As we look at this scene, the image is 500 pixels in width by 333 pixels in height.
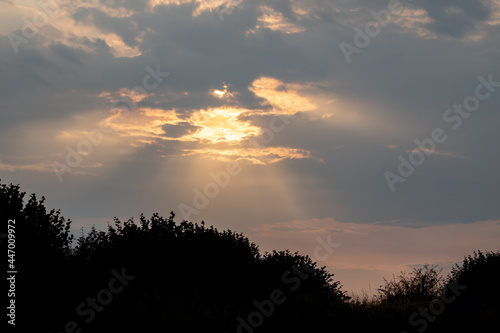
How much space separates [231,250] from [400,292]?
14.1 meters

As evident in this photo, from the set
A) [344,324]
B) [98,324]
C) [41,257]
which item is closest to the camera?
[344,324]

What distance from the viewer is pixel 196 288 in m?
34.4

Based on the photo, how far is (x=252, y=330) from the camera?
2388 cm

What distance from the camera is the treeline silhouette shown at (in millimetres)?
24312

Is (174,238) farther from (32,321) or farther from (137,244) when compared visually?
(32,321)

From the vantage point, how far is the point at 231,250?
4103cm

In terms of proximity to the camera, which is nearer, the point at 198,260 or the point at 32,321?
the point at 32,321

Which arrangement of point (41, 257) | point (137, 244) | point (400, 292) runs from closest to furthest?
point (41, 257) < point (137, 244) < point (400, 292)

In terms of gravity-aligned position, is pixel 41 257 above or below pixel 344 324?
above

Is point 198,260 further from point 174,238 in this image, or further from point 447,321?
point 447,321

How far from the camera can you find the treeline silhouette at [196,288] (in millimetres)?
24312

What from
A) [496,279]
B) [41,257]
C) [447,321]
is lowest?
[447,321]

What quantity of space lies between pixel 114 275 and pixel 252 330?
13.3m

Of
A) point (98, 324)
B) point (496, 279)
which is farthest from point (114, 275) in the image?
point (496, 279)
